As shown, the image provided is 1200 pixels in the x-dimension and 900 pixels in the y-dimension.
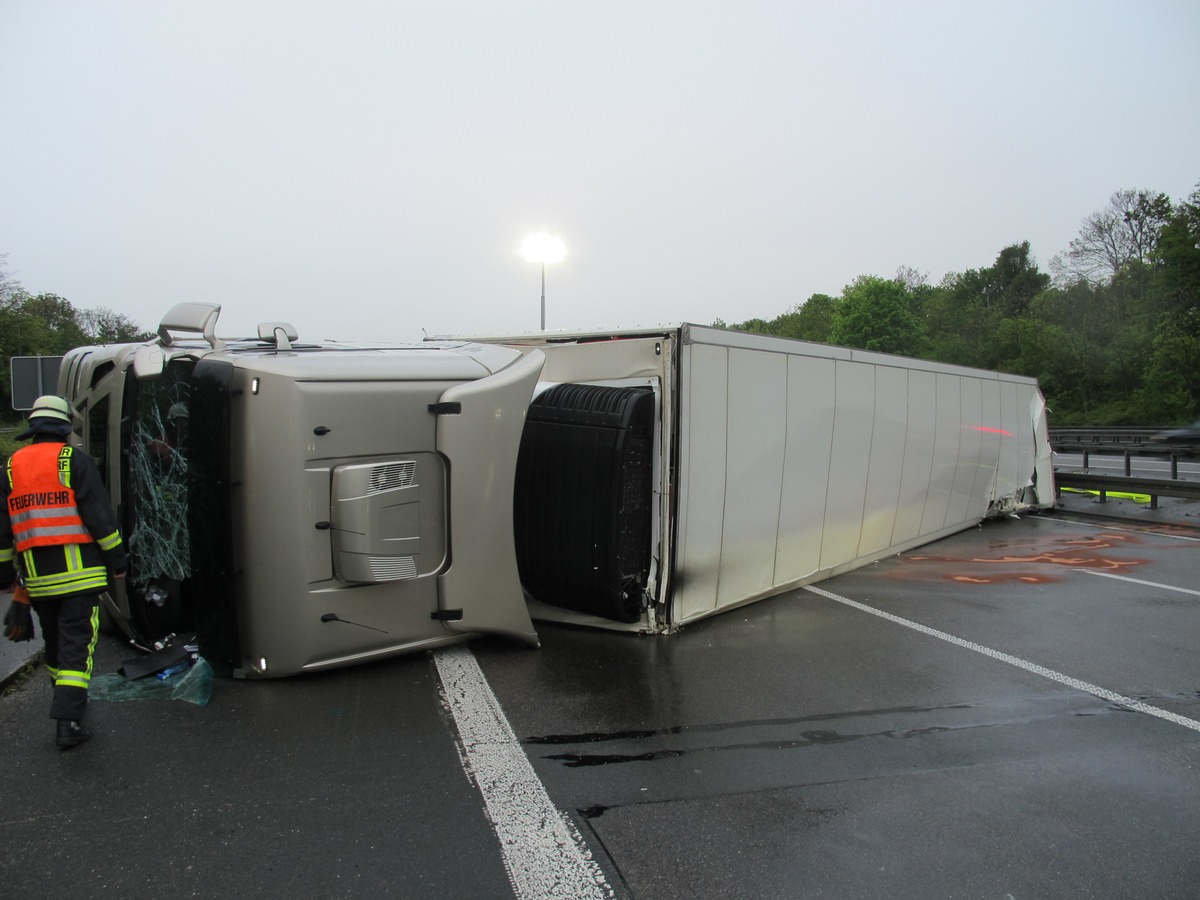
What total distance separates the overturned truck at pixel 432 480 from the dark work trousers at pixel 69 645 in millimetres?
574

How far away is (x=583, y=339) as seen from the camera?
17.9 feet

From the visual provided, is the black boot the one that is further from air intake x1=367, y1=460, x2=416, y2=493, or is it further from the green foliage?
the green foliage

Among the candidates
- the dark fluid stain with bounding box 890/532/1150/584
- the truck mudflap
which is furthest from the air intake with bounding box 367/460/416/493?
the dark fluid stain with bounding box 890/532/1150/584

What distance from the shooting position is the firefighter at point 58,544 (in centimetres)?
347

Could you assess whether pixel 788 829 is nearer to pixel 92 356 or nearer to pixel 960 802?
pixel 960 802

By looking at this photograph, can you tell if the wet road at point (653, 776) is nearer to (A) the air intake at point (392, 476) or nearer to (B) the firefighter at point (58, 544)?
(B) the firefighter at point (58, 544)

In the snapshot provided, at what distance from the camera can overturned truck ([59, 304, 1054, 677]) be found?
3941 millimetres

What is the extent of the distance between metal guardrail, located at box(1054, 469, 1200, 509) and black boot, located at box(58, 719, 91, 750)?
1404 cm

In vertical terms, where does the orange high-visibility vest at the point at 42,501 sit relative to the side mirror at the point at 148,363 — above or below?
below

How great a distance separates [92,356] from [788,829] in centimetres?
477

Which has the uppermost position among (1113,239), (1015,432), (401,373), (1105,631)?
(1113,239)

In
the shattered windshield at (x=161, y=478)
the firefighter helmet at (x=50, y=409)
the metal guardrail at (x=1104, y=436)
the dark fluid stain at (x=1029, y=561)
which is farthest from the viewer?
the metal guardrail at (x=1104, y=436)

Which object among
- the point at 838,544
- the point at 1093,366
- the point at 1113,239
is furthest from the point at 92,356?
the point at 1113,239

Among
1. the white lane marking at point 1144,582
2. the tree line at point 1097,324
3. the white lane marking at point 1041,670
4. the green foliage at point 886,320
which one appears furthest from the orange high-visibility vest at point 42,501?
the green foliage at point 886,320
